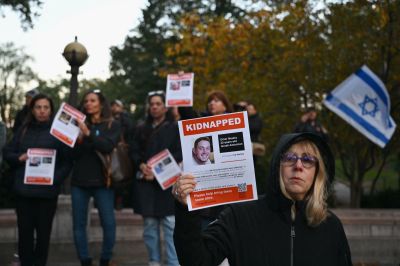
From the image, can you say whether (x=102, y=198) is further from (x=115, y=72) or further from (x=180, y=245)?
(x=115, y=72)

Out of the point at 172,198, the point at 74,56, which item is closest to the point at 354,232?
the point at 172,198

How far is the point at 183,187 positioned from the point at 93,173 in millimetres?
4614

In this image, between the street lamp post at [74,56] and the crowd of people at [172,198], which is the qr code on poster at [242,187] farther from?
the street lamp post at [74,56]

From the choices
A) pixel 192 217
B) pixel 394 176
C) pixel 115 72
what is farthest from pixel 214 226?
pixel 394 176

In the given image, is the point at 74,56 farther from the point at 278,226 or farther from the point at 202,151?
the point at 278,226

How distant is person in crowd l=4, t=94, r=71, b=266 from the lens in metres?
7.08

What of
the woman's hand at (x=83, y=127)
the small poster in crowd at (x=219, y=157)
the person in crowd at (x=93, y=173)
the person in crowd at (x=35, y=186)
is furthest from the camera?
the person in crowd at (x=93, y=173)

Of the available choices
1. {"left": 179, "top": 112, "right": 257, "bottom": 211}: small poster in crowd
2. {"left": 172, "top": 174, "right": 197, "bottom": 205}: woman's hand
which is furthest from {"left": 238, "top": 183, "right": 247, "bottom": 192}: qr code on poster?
{"left": 172, "top": 174, "right": 197, "bottom": 205}: woman's hand

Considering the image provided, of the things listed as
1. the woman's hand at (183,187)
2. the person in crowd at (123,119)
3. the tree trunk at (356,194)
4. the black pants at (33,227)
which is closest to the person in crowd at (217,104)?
the black pants at (33,227)

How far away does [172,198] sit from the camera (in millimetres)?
7496

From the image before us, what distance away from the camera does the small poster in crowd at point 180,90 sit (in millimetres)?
9062

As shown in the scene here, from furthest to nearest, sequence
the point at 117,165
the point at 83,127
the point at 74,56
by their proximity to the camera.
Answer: the point at 74,56
the point at 117,165
the point at 83,127

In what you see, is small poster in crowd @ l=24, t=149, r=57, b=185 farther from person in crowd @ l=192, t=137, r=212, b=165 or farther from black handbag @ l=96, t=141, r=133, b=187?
person in crowd @ l=192, t=137, r=212, b=165

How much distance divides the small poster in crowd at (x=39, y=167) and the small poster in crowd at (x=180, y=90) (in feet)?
6.95
